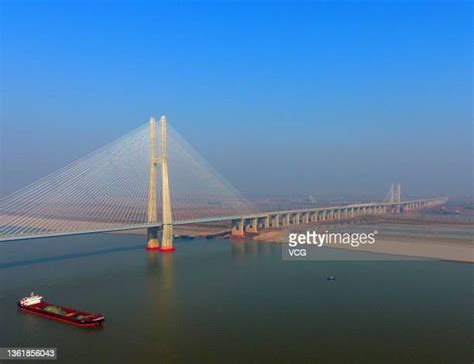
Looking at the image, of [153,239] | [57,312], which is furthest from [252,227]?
[57,312]

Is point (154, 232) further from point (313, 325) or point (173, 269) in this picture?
point (313, 325)

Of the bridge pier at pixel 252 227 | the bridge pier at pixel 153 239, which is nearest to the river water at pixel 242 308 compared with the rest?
the bridge pier at pixel 153 239

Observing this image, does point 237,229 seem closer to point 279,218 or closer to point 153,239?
point 279,218

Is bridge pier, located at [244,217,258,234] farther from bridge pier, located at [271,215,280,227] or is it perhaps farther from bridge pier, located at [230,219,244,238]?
bridge pier, located at [271,215,280,227]

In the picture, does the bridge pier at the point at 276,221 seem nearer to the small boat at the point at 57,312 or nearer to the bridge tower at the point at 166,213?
the bridge tower at the point at 166,213

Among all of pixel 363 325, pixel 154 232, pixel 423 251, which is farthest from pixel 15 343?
pixel 423 251

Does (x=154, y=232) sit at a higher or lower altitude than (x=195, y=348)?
higher
